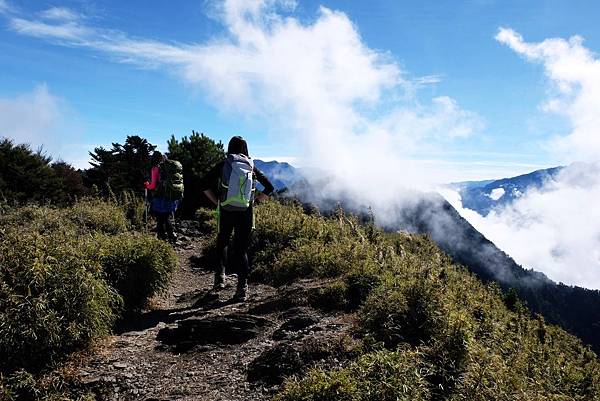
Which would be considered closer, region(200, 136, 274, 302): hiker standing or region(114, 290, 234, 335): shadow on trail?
region(114, 290, 234, 335): shadow on trail

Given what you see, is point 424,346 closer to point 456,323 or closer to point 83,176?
point 456,323

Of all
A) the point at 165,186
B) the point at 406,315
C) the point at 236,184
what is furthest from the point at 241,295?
the point at 165,186

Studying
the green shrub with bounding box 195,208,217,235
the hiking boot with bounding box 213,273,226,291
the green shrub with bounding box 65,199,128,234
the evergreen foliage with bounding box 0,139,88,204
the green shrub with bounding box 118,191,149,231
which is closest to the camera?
the hiking boot with bounding box 213,273,226,291

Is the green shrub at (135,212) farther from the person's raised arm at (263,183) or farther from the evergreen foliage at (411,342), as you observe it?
the person's raised arm at (263,183)

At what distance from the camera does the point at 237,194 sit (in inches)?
294

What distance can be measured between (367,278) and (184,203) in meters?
13.9

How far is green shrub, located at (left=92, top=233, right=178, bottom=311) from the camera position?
678cm

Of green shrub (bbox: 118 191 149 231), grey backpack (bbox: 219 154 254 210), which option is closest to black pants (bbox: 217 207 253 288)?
grey backpack (bbox: 219 154 254 210)

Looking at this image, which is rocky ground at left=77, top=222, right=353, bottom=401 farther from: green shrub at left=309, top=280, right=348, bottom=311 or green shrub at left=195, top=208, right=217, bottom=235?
green shrub at left=195, top=208, right=217, bottom=235

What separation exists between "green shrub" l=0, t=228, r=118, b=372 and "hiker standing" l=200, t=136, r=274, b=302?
2427 mm

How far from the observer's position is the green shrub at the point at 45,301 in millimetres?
4664

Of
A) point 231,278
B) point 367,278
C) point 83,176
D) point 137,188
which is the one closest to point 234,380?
point 367,278

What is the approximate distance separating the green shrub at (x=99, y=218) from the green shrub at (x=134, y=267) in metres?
4.48

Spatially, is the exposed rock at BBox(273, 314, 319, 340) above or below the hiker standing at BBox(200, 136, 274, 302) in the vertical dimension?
below
